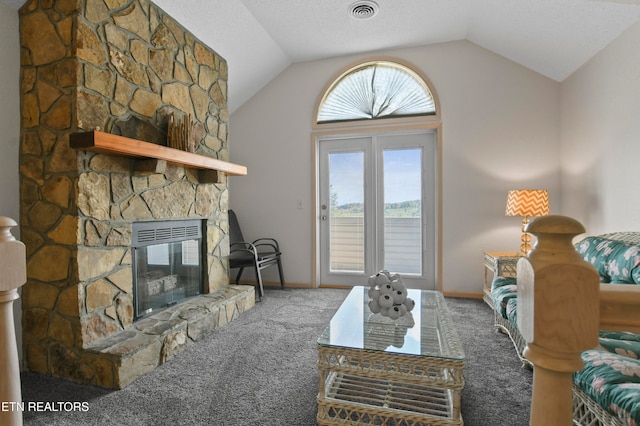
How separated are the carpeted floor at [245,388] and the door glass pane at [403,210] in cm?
130

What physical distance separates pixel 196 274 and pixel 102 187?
122cm

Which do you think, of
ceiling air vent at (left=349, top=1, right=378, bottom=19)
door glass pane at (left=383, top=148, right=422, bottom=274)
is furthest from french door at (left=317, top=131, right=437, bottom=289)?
ceiling air vent at (left=349, top=1, right=378, bottom=19)

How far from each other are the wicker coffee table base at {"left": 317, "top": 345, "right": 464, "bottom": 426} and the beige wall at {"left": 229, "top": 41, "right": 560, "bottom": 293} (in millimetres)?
2302

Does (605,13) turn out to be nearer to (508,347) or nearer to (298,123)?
(508,347)

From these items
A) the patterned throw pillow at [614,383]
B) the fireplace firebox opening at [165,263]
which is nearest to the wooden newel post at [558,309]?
the patterned throw pillow at [614,383]

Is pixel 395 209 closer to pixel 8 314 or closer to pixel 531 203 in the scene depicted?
pixel 531 203

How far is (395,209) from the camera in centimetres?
385

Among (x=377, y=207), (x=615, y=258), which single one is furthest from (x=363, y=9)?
(x=615, y=258)

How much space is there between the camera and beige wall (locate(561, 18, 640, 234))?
2295 mm

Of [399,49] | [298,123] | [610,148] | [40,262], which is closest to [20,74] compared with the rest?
[40,262]

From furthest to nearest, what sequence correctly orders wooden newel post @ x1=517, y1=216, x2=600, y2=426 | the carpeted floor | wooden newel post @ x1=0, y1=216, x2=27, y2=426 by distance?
the carpeted floor → wooden newel post @ x1=0, y1=216, x2=27, y2=426 → wooden newel post @ x1=517, y1=216, x2=600, y2=426

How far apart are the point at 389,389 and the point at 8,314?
1.54 metres

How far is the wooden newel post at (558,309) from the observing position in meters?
0.45

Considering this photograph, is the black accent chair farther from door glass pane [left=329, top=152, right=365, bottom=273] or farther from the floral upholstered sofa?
the floral upholstered sofa
